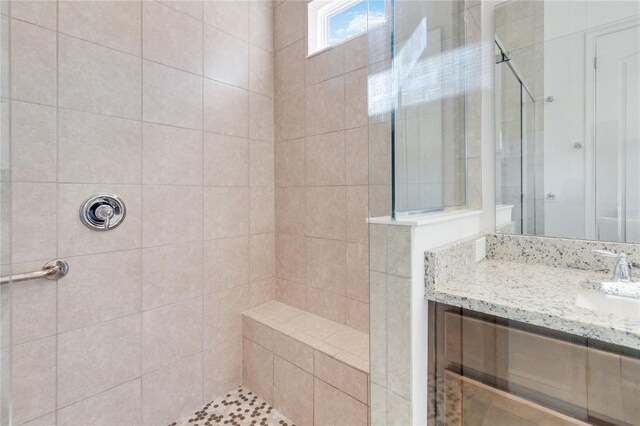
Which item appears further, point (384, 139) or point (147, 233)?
point (147, 233)

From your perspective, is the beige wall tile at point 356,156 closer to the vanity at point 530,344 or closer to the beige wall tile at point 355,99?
the beige wall tile at point 355,99

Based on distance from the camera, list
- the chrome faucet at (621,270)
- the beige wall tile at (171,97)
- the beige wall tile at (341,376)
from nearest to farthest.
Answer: the chrome faucet at (621,270) → the beige wall tile at (341,376) → the beige wall tile at (171,97)

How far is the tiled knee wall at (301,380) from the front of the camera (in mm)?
1453

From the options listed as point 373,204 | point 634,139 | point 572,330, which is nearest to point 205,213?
point 373,204

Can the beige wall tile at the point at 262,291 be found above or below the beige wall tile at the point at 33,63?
below

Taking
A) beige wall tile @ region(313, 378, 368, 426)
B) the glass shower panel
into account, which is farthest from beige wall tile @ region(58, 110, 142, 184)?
beige wall tile @ region(313, 378, 368, 426)

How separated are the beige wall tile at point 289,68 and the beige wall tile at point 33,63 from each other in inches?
48.2

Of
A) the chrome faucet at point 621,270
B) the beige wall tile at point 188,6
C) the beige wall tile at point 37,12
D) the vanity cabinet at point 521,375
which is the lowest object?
the vanity cabinet at point 521,375

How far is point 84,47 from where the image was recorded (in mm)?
1354

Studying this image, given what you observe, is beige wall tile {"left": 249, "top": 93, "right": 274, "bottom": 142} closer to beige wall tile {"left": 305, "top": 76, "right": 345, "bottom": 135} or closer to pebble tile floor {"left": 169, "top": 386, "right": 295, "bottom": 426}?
beige wall tile {"left": 305, "top": 76, "right": 345, "bottom": 135}

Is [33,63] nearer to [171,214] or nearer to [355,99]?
[171,214]

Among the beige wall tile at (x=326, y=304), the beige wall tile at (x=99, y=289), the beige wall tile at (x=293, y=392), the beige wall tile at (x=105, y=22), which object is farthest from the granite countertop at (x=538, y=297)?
the beige wall tile at (x=105, y=22)

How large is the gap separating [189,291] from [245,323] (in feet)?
1.48

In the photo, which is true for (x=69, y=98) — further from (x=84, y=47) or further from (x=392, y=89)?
(x=392, y=89)
